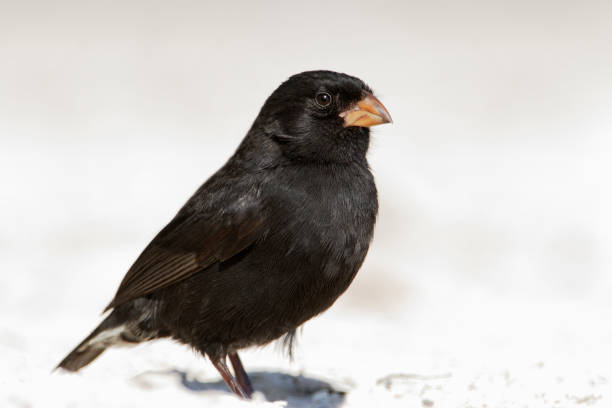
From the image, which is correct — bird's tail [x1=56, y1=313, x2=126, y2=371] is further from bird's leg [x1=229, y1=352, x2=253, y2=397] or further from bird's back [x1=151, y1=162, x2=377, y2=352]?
bird's leg [x1=229, y1=352, x2=253, y2=397]

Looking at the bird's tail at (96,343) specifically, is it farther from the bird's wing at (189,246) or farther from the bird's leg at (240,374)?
the bird's leg at (240,374)

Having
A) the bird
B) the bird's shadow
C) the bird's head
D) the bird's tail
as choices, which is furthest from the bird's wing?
the bird's shadow

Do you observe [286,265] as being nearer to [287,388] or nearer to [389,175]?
[287,388]

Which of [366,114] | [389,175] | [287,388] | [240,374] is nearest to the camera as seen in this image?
[366,114]

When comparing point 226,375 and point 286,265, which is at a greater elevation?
point 286,265

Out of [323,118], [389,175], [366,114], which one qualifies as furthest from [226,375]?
[389,175]

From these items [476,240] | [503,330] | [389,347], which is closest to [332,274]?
[389,347]
